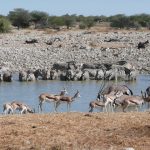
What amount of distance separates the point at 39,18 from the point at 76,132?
87.5m

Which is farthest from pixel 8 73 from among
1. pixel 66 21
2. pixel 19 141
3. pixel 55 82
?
pixel 66 21

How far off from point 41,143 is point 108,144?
123 centimetres

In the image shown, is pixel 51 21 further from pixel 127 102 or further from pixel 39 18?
pixel 127 102

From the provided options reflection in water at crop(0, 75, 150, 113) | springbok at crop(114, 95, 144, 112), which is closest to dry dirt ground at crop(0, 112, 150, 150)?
springbok at crop(114, 95, 144, 112)

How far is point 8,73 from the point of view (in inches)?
1458

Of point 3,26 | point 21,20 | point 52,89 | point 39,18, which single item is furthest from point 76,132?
point 39,18

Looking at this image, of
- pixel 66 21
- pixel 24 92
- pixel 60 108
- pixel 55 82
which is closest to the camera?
pixel 60 108

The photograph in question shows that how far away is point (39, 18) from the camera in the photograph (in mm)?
99000

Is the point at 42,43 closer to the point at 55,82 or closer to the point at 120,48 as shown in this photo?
the point at 120,48

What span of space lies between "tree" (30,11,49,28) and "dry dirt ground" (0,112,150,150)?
264 feet

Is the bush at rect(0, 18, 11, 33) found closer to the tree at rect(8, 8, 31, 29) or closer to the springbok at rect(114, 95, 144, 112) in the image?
the tree at rect(8, 8, 31, 29)

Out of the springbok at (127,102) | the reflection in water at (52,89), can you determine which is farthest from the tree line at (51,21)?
the springbok at (127,102)

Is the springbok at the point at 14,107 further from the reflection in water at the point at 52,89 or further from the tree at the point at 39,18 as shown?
the tree at the point at 39,18

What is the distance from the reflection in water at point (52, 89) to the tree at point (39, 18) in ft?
186
